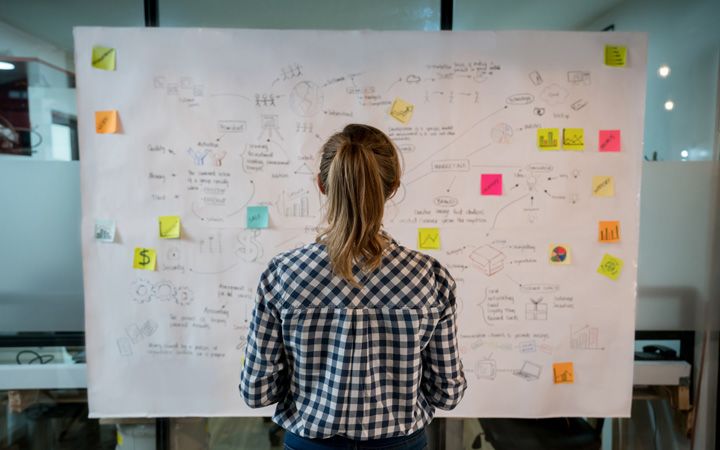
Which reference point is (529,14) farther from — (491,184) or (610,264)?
(610,264)

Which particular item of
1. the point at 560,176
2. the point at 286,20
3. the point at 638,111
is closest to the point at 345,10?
the point at 286,20

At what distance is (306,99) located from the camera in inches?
67.1

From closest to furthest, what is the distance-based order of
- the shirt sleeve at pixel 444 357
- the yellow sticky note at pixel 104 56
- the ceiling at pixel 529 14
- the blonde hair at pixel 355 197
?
the blonde hair at pixel 355 197, the shirt sleeve at pixel 444 357, the yellow sticky note at pixel 104 56, the ceiling at pixel 529 14

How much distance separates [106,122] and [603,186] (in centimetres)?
199

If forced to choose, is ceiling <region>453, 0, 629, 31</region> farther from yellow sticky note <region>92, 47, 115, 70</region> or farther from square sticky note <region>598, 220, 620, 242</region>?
yellow sticky note <region>92, 47, 115, 70</region>

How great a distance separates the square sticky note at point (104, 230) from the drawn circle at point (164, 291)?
259mm

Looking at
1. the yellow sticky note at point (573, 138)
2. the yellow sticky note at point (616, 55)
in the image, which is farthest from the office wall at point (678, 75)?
the yellow sticky note at point (573, 138)

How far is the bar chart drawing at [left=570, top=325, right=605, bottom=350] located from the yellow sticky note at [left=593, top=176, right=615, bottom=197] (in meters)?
0.54

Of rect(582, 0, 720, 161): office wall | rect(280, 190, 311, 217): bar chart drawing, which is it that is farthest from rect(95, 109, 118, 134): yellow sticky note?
rect(582, 0, 720, 161): office wall

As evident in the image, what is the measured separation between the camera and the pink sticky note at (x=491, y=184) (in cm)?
173

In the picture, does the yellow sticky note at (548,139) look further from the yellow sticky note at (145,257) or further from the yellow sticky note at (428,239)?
the yellow sticky note at (145,257)

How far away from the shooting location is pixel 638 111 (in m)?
1.73

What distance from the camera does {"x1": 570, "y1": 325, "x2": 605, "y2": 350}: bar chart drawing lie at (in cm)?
178

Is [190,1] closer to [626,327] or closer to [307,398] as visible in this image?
[307,398]
